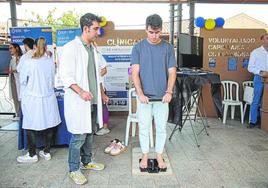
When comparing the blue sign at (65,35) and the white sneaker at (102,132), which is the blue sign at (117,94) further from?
the blue sign at (65,35)

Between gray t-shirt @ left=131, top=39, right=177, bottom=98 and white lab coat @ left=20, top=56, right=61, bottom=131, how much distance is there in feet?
3.51

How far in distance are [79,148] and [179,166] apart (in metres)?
1.18

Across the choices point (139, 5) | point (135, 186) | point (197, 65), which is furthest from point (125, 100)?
point (135, 186)

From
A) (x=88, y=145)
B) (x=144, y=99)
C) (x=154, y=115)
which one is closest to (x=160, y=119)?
(x=154, y=115)

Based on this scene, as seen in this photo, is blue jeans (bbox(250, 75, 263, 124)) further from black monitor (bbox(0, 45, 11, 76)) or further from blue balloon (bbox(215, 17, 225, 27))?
black monitor (bbox(0, 45, 11, 76))

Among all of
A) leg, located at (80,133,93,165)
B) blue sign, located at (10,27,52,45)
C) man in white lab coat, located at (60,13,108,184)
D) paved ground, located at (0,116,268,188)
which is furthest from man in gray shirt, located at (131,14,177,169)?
blue sign, located at (10,27,52,45)

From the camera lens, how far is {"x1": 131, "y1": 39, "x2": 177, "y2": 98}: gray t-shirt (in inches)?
106

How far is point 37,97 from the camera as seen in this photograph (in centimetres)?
312

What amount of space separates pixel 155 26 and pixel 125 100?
294 cm

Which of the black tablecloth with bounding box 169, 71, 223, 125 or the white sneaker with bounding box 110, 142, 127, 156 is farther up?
the black tablecloth with bounding box 169, 71, 223, 125

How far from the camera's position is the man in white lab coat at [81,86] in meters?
2.45

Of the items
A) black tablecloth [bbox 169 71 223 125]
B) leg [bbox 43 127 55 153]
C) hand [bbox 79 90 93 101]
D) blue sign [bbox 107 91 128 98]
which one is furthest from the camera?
blue sign [bbox 107 91 128 98]

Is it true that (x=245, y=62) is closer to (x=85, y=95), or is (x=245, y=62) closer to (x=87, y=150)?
(x=87, y=150)

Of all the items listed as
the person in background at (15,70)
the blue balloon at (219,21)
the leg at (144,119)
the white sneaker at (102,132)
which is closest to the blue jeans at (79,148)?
the leg at (144,119)
